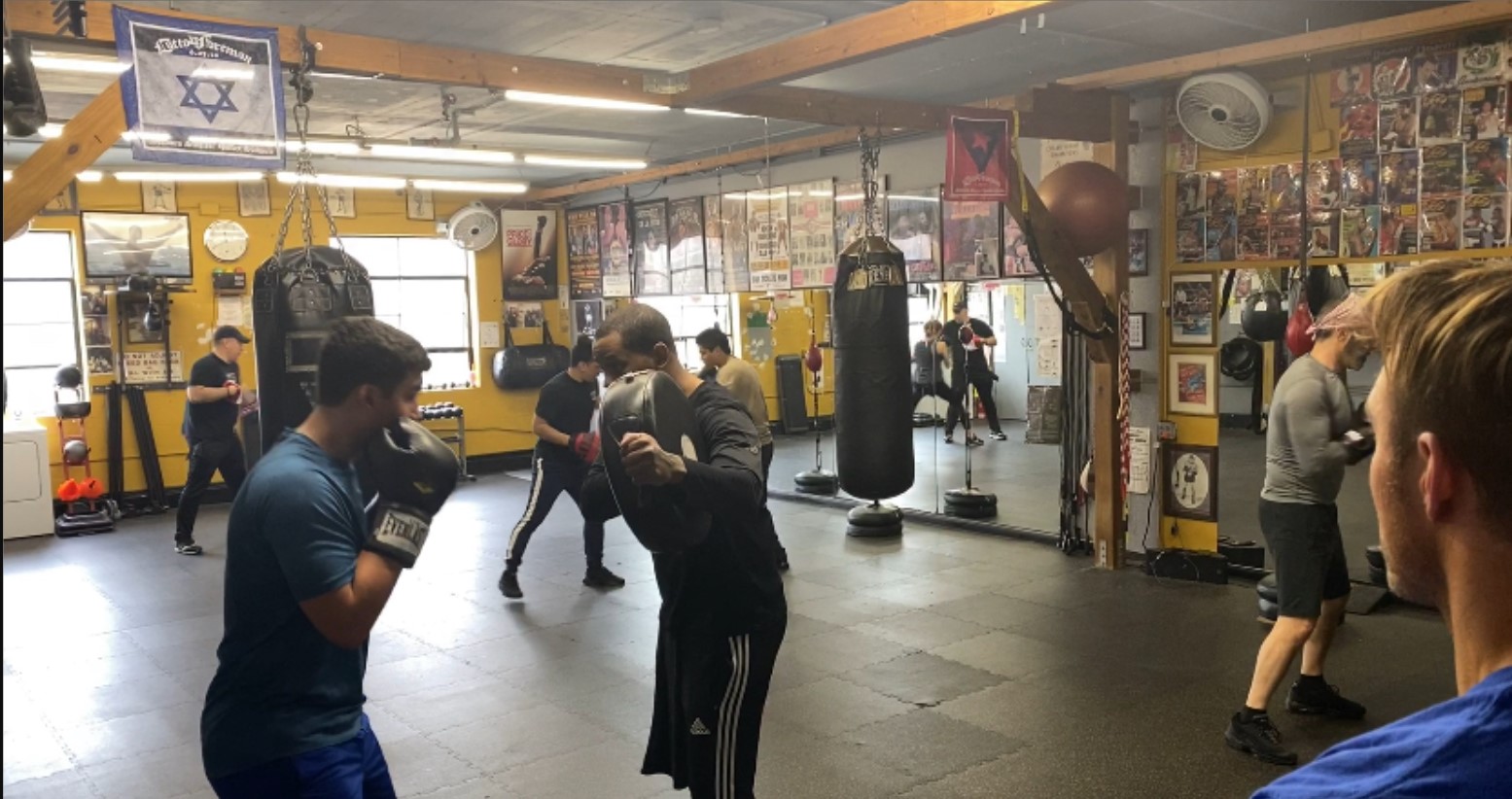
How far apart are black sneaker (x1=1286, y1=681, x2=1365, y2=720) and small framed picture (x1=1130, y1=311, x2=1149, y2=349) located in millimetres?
2838

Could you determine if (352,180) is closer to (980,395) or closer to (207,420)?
(207,420)

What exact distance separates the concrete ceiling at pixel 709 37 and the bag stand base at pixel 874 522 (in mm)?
3006

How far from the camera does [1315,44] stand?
17.4ft

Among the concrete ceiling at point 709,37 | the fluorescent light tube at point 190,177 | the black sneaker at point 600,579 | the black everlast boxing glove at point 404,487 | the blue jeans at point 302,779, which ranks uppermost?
the concrete ceiling at point 709,37

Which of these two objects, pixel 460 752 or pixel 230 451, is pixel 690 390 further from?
pixel 230 451

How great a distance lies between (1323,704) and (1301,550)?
31.4 inches

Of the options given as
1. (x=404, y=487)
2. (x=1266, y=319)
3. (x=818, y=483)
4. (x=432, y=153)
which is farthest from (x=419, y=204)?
(x=404, y=487)

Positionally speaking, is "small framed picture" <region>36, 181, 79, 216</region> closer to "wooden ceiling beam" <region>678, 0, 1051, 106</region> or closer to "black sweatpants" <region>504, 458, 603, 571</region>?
"black sweatpants" <region>504, 458, 603, 571</region>

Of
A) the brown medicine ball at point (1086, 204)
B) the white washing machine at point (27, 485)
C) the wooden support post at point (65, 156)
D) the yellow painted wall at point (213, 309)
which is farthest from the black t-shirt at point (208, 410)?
the brown medicine ball at point (1086, 204)

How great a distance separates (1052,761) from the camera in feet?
12.5

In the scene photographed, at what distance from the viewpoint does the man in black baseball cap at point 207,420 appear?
26.0 ft

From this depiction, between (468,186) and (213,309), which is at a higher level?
(468,186)

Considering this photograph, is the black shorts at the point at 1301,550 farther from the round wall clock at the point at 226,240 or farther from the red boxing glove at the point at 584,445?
the round wall clock at the point at 226,240

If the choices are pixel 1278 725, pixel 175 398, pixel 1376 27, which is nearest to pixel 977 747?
pixel 1278 725
